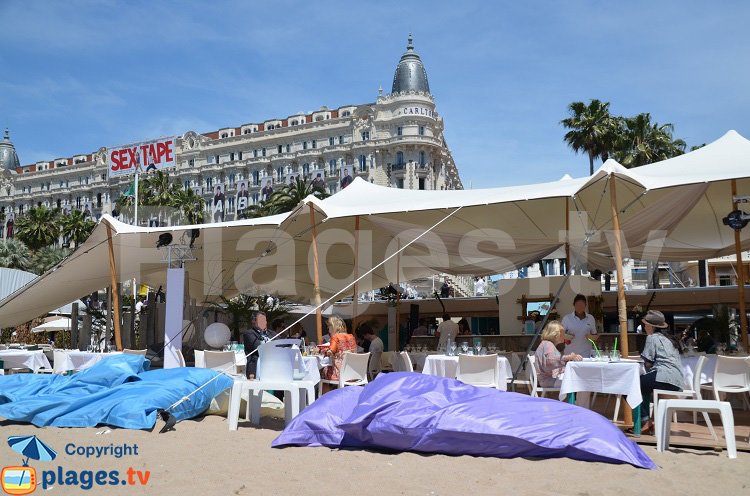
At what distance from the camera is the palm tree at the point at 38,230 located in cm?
4103

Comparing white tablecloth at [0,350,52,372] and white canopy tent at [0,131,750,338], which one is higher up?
white canopy tent at [0,131,750,338]

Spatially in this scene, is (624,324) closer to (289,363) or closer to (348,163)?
(289,363)

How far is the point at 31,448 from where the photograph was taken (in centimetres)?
488

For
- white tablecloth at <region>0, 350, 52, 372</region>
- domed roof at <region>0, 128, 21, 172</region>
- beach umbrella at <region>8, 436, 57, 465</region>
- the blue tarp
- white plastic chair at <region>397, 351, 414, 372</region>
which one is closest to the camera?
beach umbrella at <region>8, 436, 57, 465</region>

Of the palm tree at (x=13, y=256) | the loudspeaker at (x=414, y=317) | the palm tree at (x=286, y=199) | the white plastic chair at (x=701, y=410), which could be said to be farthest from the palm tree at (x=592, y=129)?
the palm tree at (x=13, y=256)

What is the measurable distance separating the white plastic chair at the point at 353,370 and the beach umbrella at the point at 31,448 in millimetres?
2882

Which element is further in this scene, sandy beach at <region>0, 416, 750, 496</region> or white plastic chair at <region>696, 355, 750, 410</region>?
white plastic chair at <region>696, 355, 750, 410</region>

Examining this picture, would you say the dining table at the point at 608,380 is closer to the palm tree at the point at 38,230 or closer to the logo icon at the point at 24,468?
the logo icon at the point at 24,468

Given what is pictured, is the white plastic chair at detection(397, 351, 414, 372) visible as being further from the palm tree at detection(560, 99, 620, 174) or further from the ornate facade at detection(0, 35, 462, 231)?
the ornate facade at detection(0, 35, 462, 231)

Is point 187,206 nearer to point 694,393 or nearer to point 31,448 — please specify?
point 31,448

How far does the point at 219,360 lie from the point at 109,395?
1.48 meters

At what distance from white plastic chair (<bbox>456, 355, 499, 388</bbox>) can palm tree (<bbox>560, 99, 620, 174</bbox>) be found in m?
20.3

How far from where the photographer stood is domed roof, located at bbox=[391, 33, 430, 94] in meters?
59.2
